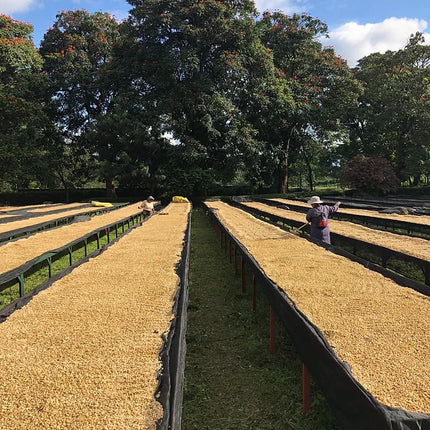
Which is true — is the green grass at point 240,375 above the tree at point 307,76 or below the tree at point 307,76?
below

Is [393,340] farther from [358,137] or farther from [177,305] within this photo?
[358,137]

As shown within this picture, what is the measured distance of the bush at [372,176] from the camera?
21359mm

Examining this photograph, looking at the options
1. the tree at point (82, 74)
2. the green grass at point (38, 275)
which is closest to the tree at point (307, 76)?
the tree at point (82, 74)

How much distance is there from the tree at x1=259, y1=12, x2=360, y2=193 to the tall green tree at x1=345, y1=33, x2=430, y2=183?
3414mm

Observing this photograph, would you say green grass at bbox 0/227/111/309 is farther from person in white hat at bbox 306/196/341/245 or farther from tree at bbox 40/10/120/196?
tree at bbox 40/10/120/196

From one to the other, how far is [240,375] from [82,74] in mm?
22641

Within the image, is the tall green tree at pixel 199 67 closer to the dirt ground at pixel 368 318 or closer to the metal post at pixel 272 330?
the dirt ground at pixel 368 318

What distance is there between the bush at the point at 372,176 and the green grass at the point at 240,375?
63.2ft

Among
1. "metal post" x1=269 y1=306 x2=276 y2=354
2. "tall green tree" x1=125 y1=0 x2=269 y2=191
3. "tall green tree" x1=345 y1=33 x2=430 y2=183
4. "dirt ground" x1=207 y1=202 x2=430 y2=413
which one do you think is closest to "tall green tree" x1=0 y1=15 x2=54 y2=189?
"tall green tree" x1=125 y1=0 x2=269 y2=191

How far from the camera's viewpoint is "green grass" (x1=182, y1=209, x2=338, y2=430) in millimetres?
2291

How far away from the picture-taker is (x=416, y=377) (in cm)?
→ 180

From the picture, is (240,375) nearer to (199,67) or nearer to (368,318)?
(368,318)

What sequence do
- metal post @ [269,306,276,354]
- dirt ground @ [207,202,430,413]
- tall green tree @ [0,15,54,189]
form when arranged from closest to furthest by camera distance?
dirt ground @ [207,202,430,413] → metal post @ [269,306,276,354] → tall green tree @ [0,15,54,189]

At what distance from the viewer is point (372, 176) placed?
69.6ft
